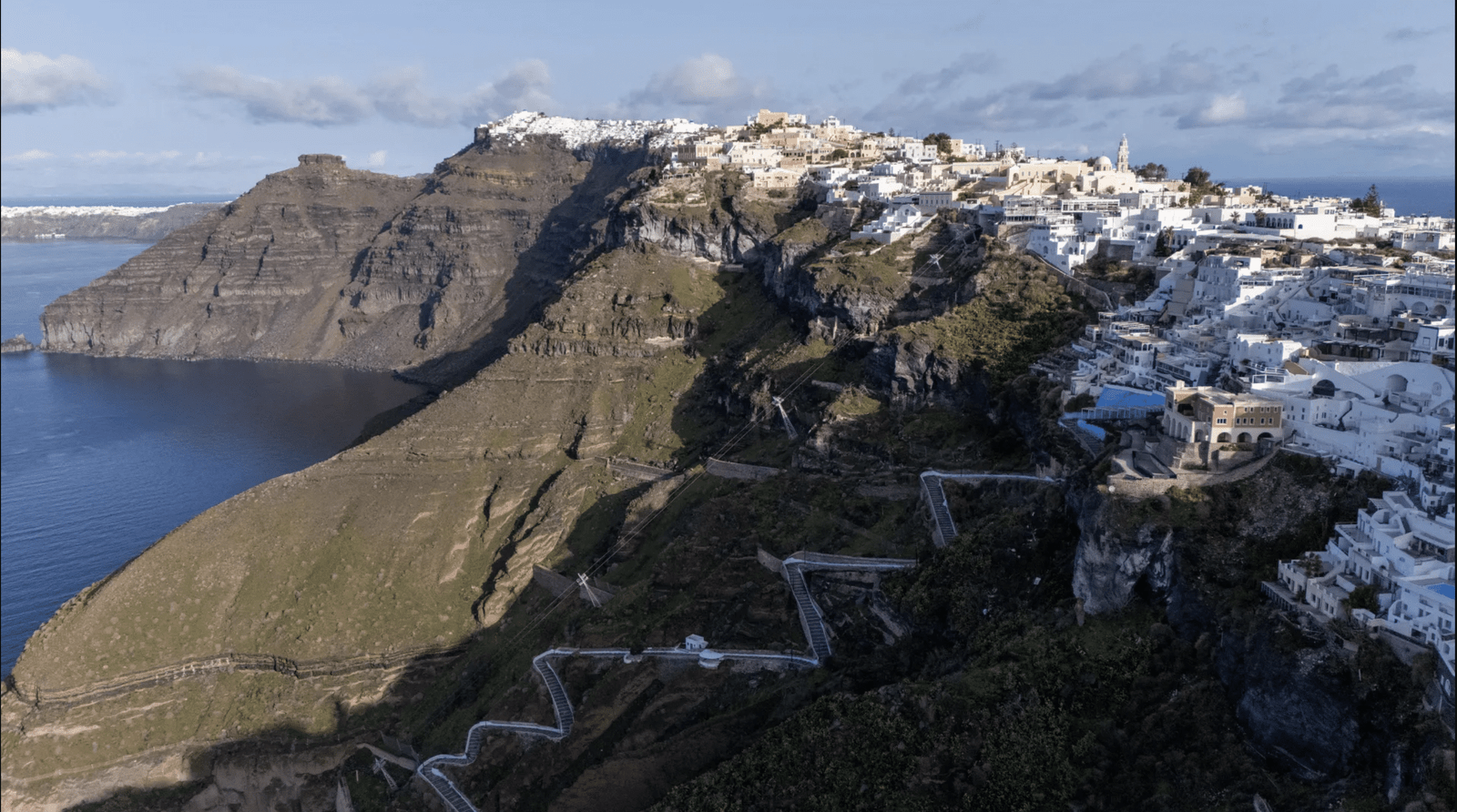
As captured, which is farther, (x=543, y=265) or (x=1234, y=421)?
(x=543, y=265)

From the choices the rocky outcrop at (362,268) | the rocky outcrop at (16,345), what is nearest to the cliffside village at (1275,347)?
the rocky outcrop at (362,268)

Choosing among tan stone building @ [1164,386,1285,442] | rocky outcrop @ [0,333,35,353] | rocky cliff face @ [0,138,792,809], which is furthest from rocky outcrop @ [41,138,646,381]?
tan stone building @ [1164,386,1285,442]

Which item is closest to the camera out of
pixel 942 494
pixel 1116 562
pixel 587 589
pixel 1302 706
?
pixel 1302 706

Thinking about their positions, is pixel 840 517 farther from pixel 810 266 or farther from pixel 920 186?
pixel 920 186

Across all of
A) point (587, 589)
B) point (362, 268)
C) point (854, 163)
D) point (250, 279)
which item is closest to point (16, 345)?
point (250, 279)

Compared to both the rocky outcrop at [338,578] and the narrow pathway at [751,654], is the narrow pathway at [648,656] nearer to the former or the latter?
the narrow pathway at [751,654]

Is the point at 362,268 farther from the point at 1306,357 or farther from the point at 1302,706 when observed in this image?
the point at 1302,706

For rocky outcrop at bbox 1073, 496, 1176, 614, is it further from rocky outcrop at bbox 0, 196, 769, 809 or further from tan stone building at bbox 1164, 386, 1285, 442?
rocky outcrop at bbox 0, 196, 769, 809
